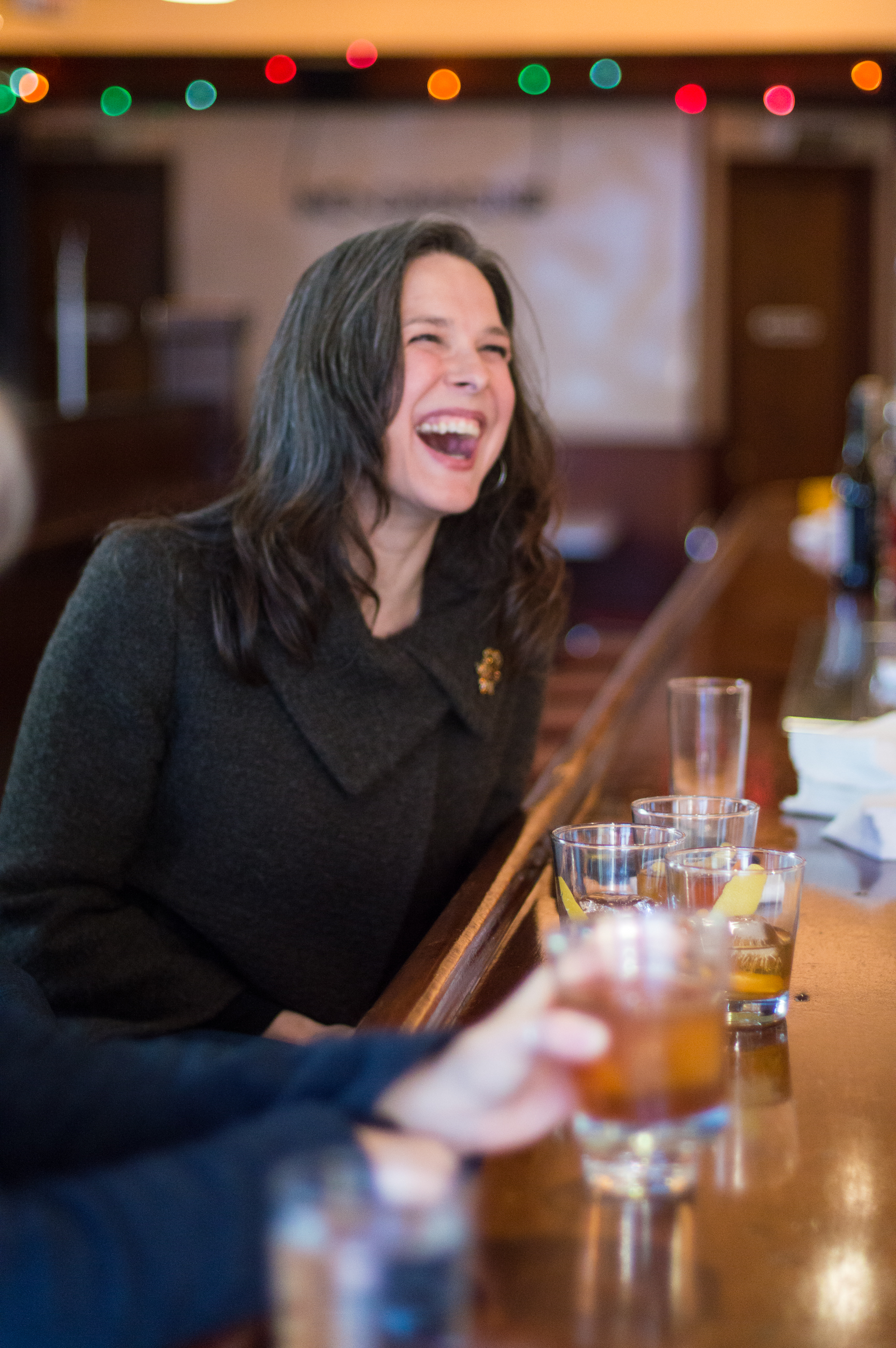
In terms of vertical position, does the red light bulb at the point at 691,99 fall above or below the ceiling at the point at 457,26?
below

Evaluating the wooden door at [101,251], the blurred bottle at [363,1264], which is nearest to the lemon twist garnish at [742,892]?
the blurred bottle at [363,1264]

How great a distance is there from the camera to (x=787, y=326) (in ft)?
28.4

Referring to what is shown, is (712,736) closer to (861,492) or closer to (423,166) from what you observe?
(861,492)

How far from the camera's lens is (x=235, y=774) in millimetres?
1577

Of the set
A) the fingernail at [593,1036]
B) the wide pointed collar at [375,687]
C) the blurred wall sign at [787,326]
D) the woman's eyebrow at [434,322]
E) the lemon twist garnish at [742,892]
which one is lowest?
the lemon twist garnish at [742,892]

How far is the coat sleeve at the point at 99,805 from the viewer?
58.5 inches

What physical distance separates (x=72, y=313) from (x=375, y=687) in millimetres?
7599

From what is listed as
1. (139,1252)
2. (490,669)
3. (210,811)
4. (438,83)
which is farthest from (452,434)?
(438,83)

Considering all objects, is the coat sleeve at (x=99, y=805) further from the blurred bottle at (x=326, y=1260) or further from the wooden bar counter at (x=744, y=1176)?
the blurred bottle at (x=326, y=1260)

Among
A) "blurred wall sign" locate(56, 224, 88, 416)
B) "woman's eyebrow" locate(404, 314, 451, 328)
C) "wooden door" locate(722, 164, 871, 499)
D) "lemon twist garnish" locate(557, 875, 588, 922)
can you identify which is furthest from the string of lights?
"lemon twist garnish" locate(557, 875, 588, 922)

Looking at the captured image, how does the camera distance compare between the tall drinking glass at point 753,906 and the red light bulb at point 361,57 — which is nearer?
the tall drinking glass at point 753,906

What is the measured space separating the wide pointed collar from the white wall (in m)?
6.60

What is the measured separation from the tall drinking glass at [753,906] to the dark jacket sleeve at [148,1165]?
0.32 meters

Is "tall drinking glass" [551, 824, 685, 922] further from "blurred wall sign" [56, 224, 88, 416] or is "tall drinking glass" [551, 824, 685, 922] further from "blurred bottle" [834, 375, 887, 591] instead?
"blurred wall sign" [56, 224, 88, 416]
